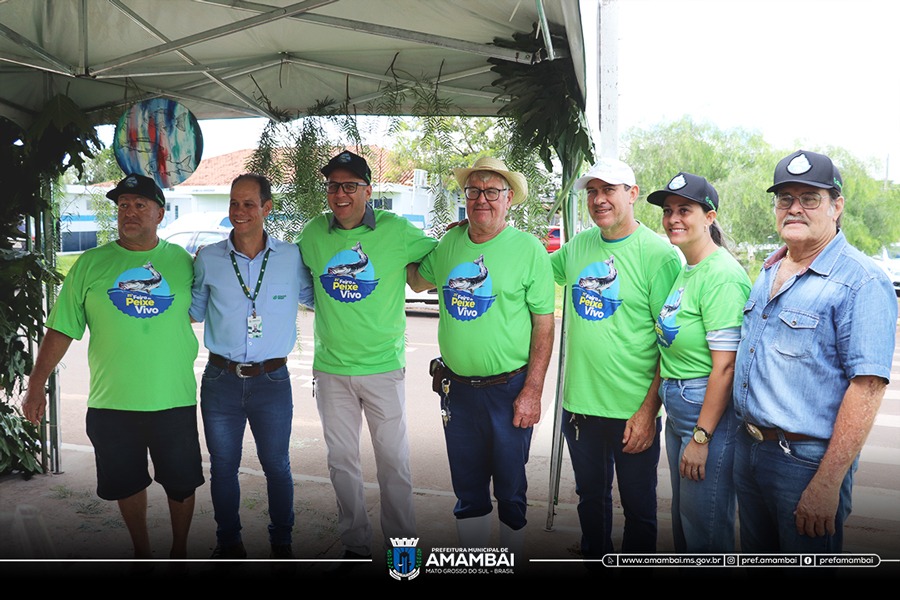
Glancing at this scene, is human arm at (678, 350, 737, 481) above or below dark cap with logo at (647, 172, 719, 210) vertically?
below

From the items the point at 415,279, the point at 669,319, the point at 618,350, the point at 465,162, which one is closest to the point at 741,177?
the point at 465,162

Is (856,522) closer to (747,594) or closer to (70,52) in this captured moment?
(747,594)

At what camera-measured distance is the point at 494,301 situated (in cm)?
278

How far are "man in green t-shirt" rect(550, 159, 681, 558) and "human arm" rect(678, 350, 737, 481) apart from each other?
29 centimetres

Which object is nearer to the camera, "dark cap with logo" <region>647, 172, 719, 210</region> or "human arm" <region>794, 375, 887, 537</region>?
"human arm" <region>794, 375, 887, 537</region>

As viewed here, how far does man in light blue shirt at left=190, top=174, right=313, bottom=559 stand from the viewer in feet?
9.80

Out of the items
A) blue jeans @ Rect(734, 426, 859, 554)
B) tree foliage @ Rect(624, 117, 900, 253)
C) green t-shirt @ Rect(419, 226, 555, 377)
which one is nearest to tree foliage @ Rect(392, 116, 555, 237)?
green t-shirt @ Rect(419, 226, 555, 377)

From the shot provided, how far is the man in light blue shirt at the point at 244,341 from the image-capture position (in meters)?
2.99

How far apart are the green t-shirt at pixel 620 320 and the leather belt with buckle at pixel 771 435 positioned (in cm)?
50

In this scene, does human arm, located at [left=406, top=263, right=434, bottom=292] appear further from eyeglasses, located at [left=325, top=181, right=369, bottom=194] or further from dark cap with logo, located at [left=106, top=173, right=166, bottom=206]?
dark cap with logo, located at [left=106, top=173, right=166, bottom=206]

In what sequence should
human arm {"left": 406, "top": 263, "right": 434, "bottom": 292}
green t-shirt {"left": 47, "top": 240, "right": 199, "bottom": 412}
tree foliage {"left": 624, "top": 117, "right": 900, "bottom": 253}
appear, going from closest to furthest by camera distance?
green t-shirt {"left": 47, "top": 240, "right": 199, "bottom": 412}
human arm {"left": 406, "top": 263, "right": 434, "bottom": 292}
tree foliage {"left": 624, "top": 117, "right": 900, "bottom": 253}

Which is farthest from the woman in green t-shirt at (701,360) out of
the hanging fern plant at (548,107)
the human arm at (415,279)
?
the human arm at (415,279)

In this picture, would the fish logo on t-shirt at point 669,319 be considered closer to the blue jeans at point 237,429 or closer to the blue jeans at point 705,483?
the blue jeans at point 705,483

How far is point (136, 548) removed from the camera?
10.1 ft
